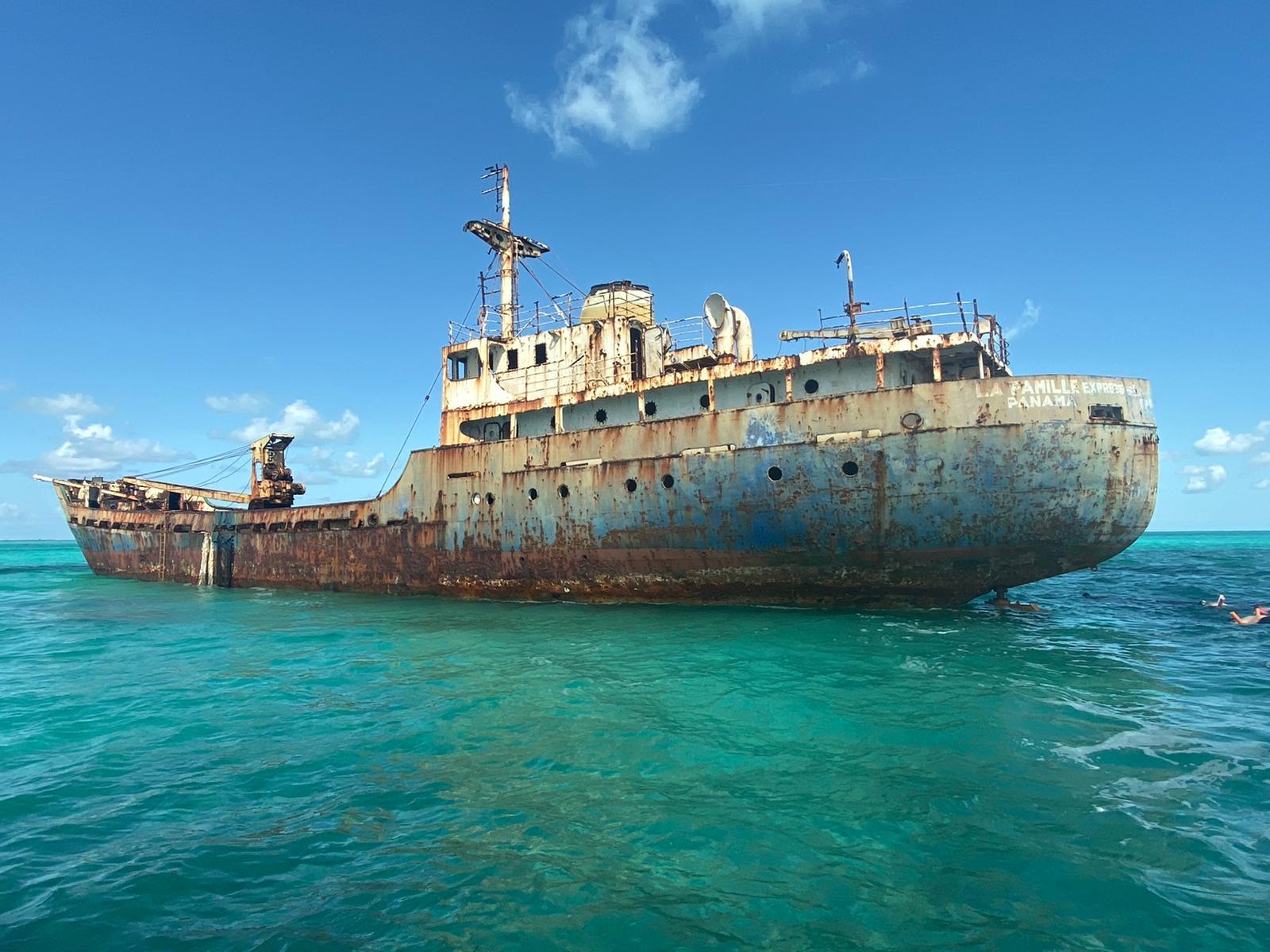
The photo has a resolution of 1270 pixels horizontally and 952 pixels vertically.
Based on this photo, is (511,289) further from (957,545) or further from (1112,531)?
(1112,531)

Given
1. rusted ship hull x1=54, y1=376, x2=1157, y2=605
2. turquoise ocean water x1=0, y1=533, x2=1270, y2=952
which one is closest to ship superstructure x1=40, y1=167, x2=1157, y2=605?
rusted ship hull x1=54, y1=376, x2=1157, y2=605

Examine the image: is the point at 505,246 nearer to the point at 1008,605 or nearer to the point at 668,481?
the point at 668,481

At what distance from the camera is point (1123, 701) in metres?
8.05

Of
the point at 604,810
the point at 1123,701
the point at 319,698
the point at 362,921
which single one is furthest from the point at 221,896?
the point at 1123,701

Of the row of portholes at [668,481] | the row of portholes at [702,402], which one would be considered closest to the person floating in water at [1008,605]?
the row of portholes at [668,481]

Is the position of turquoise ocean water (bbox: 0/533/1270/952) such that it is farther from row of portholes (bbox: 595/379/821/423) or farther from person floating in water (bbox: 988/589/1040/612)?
row of portholes (bbox: 595/379/821/423)

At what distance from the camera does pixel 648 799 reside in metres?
5.39

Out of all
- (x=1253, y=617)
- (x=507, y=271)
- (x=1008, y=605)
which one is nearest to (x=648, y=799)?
(x=1008, y=605)

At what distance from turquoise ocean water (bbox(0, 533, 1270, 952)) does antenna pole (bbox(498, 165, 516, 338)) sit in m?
13.5

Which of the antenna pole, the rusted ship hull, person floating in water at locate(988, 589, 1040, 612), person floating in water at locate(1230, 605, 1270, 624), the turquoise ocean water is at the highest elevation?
the antenna pole

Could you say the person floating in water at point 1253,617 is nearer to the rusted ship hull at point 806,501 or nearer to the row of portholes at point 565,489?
the rusted ship hull at point 806,501

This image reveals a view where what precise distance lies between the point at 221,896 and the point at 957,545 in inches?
513

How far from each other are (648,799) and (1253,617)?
16739 mm

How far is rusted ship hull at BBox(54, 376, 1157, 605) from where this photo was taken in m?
12.5
